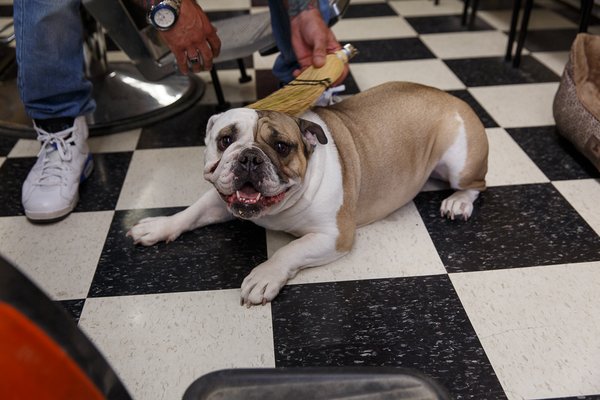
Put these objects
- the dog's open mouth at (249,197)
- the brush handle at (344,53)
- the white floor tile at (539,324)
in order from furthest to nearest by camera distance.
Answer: the brush handle at (344,53), the dog's open mouth at (249,197), the white floor tile at (539,324)

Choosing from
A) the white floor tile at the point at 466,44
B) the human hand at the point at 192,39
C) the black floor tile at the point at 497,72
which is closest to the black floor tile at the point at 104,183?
the human hand at the point at 192,39

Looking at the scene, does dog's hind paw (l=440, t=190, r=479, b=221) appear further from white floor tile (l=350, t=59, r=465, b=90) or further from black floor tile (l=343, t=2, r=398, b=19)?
black floor tile (l=343, t=2, r=398, b=19)

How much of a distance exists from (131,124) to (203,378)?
132 centimetres

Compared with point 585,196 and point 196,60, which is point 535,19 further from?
point 196,60

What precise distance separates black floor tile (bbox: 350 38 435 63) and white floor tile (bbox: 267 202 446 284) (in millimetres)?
1122

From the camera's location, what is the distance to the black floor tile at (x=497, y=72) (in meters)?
2.12

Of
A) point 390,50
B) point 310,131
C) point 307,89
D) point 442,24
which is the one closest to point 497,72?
point 390,50

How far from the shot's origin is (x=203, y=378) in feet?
2.24

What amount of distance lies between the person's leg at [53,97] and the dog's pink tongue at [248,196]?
568 millimetres

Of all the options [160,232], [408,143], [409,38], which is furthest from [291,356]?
[409,38]

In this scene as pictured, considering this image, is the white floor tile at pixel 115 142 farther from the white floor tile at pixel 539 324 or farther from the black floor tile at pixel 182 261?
the white floor tile at pixel 539 324

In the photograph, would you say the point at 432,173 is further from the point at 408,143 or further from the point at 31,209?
the point at 31,209

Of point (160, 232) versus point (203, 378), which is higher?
point (203, 378)

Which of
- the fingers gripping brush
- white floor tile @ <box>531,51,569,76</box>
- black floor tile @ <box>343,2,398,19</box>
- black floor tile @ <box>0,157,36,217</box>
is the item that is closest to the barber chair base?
black floor tile @ <box>0,157,36,217</box>
